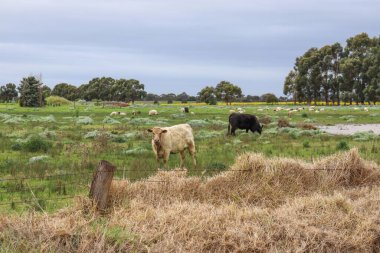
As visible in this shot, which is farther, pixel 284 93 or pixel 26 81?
pixel 284 93

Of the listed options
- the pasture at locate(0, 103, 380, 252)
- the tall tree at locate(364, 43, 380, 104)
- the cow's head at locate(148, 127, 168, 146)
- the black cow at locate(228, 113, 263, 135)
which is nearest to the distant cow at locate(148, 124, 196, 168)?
the cow's head at locate(148, 127, 168, 146)

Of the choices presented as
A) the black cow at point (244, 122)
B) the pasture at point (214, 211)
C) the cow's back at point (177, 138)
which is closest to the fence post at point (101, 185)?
the pasture at point (214, 211)

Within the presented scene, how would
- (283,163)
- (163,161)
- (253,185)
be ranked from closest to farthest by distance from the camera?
(253,185)
(283,163)
(163,161)

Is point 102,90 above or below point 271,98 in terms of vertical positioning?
above

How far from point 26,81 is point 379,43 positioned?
263 ft

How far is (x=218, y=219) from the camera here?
8.18 metres

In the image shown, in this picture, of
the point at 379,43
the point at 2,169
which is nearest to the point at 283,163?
the point at 2,169

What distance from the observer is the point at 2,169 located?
1542 cm

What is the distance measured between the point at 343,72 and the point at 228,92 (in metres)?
58.6

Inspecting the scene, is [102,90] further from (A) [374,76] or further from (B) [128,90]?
(A) [374,76]

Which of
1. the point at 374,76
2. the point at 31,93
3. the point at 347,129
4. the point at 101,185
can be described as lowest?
the point at 347,129

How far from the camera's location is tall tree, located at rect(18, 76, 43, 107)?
101312 mm

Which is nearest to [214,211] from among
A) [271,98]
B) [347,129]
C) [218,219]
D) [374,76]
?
[218,219]

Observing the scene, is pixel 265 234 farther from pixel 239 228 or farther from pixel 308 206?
pixel 308 206
